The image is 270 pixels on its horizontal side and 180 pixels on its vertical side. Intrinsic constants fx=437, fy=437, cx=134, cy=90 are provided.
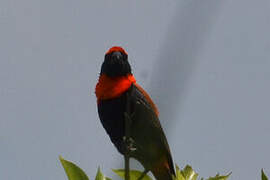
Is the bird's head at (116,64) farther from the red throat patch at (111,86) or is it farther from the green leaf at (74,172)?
the green leaf at (74,172)

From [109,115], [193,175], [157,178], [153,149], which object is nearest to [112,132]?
[109,115]

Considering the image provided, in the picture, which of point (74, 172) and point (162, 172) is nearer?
point (74, 172)

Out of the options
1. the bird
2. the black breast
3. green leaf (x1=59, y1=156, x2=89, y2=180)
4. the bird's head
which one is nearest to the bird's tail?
the bird

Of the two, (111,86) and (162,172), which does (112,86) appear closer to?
(111,86)

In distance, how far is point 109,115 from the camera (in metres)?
3.97

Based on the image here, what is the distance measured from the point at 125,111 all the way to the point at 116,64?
0.61 m

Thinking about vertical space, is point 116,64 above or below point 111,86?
above

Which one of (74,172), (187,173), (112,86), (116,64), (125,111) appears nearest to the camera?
(74,172)

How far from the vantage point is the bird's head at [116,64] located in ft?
14.2

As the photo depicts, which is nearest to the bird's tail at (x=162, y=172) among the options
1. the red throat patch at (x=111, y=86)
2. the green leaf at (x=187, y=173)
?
the red throat patch at (x=111, y=86)

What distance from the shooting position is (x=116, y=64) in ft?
14.3

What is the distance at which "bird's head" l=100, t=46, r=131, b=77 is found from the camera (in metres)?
4.33

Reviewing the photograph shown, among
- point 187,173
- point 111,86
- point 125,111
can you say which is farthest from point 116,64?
point 187,173

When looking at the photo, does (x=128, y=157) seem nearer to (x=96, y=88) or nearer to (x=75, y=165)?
(x=75, y=165)
